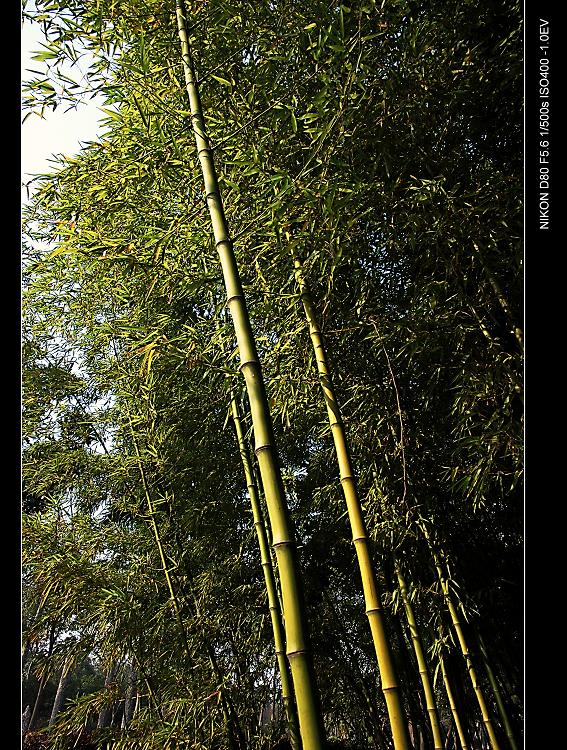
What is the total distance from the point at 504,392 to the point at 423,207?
3.17 feet

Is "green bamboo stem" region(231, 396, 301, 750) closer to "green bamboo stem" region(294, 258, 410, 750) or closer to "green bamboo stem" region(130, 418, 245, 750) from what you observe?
"green bamboo stem" region(130, 418, 245, 750)

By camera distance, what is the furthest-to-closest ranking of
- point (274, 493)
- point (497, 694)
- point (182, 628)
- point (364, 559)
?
point (182, 628) → point (497, 694) → point (364, 559) → point (274, 493)

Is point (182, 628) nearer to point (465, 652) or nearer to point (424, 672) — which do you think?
point (424, 672)

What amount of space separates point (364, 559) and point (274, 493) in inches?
33.5

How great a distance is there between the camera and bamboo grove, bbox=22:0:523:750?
8.63 ft

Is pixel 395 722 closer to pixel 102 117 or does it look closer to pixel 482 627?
pixel 482 627

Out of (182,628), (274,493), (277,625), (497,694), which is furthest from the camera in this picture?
(182,628)

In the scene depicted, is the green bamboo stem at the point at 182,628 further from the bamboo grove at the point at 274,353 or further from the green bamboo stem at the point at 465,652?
the green bamboo stem at the point at 465,652

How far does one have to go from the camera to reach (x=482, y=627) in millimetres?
3961

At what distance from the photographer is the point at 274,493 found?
1.72m

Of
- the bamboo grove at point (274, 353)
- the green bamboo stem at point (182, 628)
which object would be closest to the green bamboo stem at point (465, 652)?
the bamboo grove at point (274, 353)

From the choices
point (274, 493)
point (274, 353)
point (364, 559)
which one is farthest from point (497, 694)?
point (274, 493)

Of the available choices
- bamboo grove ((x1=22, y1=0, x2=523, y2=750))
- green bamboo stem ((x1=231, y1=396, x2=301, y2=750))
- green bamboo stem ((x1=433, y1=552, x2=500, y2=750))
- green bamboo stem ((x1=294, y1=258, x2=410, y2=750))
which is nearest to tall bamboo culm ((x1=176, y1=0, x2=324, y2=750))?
bamboo grove ((x1=22, y1=0, x2=523, y2=750))

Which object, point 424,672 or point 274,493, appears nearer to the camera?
point 274,493
